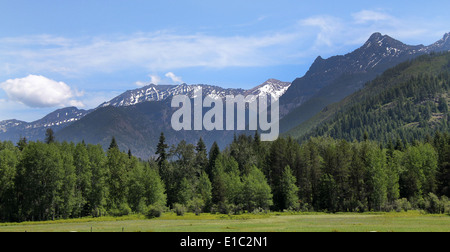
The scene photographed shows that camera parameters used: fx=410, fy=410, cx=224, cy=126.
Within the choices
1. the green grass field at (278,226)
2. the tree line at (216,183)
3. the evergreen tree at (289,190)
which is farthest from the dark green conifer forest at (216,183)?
the green grass field at (278,226)

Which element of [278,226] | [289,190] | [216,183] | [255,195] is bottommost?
[278,226]

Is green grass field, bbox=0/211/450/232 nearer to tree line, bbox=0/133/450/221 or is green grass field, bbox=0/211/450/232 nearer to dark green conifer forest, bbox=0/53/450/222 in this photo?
dark green conifer forest, bbox=0/53/450/222

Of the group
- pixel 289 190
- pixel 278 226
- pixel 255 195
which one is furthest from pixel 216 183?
pixel 278 226

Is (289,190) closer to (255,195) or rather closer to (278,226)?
(255,195)

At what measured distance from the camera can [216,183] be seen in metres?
116

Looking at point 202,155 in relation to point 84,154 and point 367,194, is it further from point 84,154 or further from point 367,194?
point 367,194

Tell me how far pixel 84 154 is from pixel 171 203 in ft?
108

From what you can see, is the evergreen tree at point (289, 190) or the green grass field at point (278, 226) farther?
the evergreen tree at point (289, 190)

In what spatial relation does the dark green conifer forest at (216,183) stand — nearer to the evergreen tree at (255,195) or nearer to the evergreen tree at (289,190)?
the evergreen tree at (289,190)

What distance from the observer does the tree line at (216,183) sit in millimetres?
95500

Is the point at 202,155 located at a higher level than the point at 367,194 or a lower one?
higher
